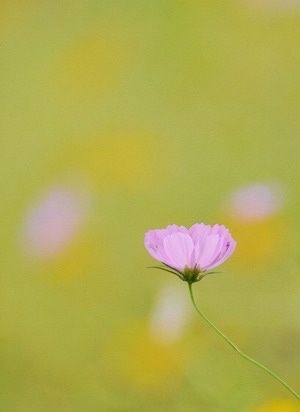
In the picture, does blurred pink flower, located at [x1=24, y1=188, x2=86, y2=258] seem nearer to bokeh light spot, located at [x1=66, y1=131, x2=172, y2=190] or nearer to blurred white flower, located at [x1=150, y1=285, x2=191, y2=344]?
bokeh light spot, located at [x1=66, y1=131, x2=172, y2=190]

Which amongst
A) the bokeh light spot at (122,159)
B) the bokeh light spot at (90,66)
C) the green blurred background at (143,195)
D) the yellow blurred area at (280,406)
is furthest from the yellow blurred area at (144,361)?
the bokeh light spot at (90,66)

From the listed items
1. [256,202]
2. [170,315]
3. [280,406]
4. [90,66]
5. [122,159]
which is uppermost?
[90,66]

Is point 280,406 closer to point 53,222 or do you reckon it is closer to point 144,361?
point 144,361

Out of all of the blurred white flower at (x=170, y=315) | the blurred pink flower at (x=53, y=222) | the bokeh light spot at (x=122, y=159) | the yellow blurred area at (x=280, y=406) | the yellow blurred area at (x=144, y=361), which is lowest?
the yellow blurred area at (x=280, y=406)

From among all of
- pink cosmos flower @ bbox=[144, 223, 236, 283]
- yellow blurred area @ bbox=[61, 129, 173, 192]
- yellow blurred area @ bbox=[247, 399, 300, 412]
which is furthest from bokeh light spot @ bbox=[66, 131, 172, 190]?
yellow blurred area @ bbox=[247, 399, 300, 412]

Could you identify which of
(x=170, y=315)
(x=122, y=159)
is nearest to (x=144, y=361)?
(x=170, y=315)

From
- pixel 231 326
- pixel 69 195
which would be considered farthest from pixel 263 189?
pixel 69 195

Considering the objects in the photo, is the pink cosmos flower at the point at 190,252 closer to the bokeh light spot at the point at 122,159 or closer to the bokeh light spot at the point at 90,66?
the bokeh light spot at the point at 122,159
